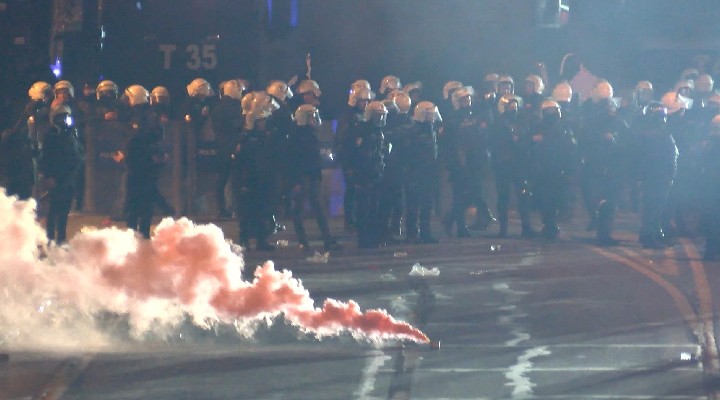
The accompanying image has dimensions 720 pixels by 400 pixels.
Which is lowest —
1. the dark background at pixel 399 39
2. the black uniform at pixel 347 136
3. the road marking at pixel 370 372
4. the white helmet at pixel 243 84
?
the road marking at pixel 370 372

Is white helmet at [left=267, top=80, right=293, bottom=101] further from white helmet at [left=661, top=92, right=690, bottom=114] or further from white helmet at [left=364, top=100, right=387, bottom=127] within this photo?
white helmet at [left=661, top=92, right=690, bottom=114]

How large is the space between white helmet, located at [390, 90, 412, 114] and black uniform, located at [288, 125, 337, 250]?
2051mm

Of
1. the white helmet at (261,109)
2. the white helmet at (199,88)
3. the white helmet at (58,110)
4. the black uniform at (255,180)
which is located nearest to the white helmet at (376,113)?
the white helmet at (261,109)

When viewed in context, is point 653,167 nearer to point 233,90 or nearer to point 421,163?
point 421,163

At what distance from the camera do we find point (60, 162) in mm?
15992

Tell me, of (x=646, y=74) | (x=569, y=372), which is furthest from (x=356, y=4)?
(x=569, y=372)

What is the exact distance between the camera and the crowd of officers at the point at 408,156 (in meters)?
16.4

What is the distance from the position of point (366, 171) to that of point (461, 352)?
7.34 meters

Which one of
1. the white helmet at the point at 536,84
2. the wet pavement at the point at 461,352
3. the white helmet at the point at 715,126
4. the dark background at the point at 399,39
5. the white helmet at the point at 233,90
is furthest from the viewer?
the dark background at the point at 399,39

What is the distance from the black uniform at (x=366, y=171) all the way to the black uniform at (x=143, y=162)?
2.34m

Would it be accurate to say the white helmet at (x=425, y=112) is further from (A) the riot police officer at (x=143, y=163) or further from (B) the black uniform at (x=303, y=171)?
(A) the riot police officer at (x=143, y=163)

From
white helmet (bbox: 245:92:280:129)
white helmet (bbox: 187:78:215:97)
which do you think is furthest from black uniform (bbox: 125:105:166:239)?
white helmet (bbox: 187:78:215:97)

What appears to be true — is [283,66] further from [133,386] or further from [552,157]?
[133,386]

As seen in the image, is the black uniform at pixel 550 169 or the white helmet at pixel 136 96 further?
the black uniform at pixel 550 169
